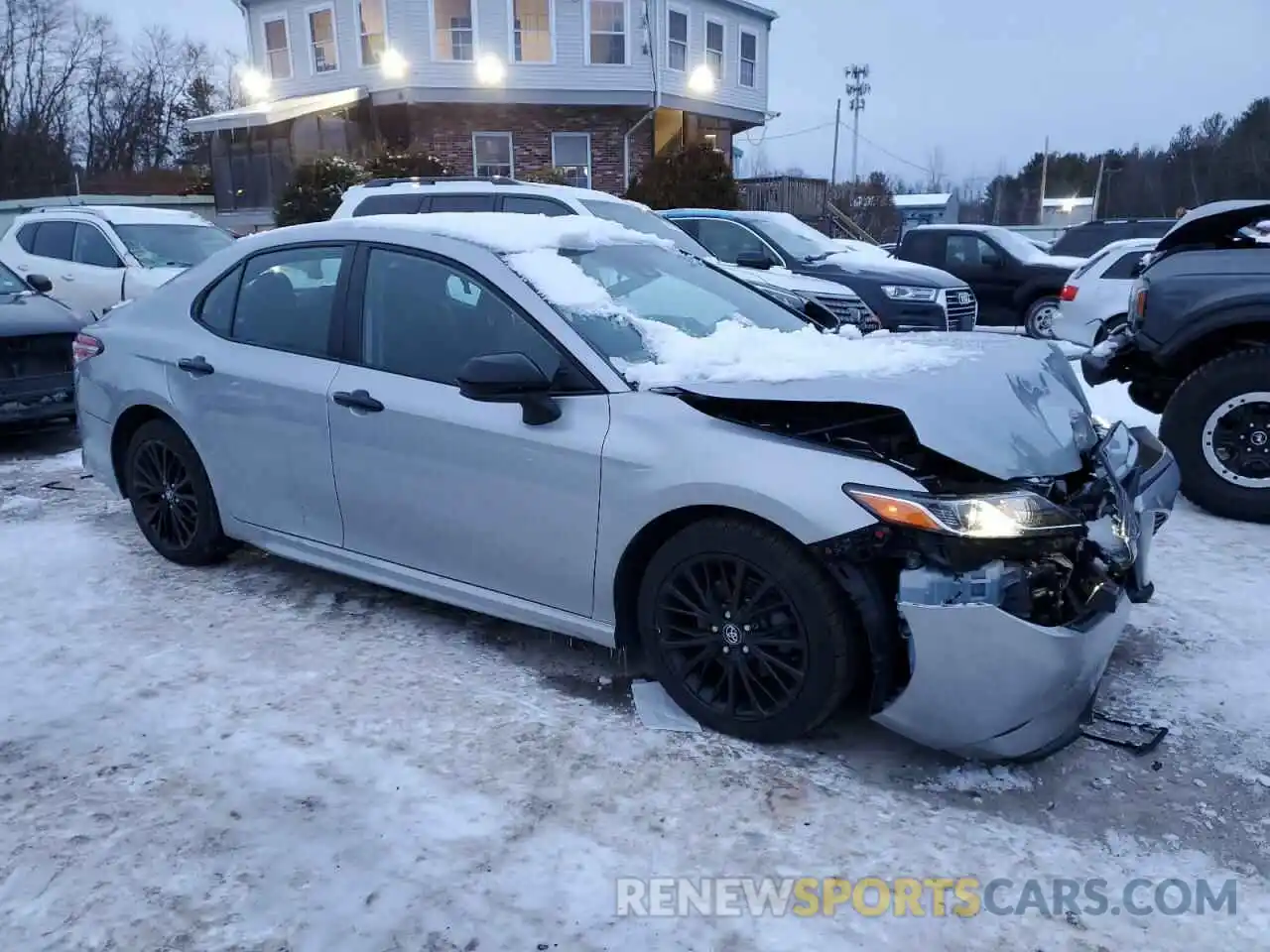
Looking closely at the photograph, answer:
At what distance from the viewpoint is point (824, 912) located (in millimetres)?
2402

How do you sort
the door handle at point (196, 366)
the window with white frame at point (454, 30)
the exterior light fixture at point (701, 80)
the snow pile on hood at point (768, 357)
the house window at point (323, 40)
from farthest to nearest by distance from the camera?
the exterior light fixture at point (701, 80) < the house window at point (323, 40) < the window with white frame at point (454, 30) < the door handle at point (196, 366) < the snow pile on hood at point (768, 357)

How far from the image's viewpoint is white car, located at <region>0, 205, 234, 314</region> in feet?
35.5

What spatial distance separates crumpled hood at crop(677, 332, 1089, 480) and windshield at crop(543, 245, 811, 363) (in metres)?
0.44

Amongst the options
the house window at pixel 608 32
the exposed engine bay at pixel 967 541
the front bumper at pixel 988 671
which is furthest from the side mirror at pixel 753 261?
the house window at pixel 608 32

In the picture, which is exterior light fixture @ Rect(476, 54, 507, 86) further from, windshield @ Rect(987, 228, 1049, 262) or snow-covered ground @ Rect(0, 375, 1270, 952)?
snow-covered ground @ Rect(0, 375, 1270, 952)

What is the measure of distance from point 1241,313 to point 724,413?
365cm

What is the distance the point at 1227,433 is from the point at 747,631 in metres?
3.71

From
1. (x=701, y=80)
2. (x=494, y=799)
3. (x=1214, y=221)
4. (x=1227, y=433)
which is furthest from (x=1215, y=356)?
(x=701, y=80)

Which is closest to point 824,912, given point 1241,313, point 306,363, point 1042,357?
point 1042,357

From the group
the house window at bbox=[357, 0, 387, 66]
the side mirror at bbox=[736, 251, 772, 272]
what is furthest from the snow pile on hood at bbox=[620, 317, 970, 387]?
the house window at bbox=[357, 0, 387, 66]

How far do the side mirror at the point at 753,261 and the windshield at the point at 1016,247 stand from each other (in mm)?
5801

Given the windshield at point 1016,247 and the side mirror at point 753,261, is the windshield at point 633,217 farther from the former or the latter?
the windshield at point 1016,247

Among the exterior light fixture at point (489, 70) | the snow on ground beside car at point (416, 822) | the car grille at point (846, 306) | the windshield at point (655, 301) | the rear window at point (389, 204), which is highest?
the exterior light fixture at point (489, 70)

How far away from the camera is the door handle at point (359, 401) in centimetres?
375
